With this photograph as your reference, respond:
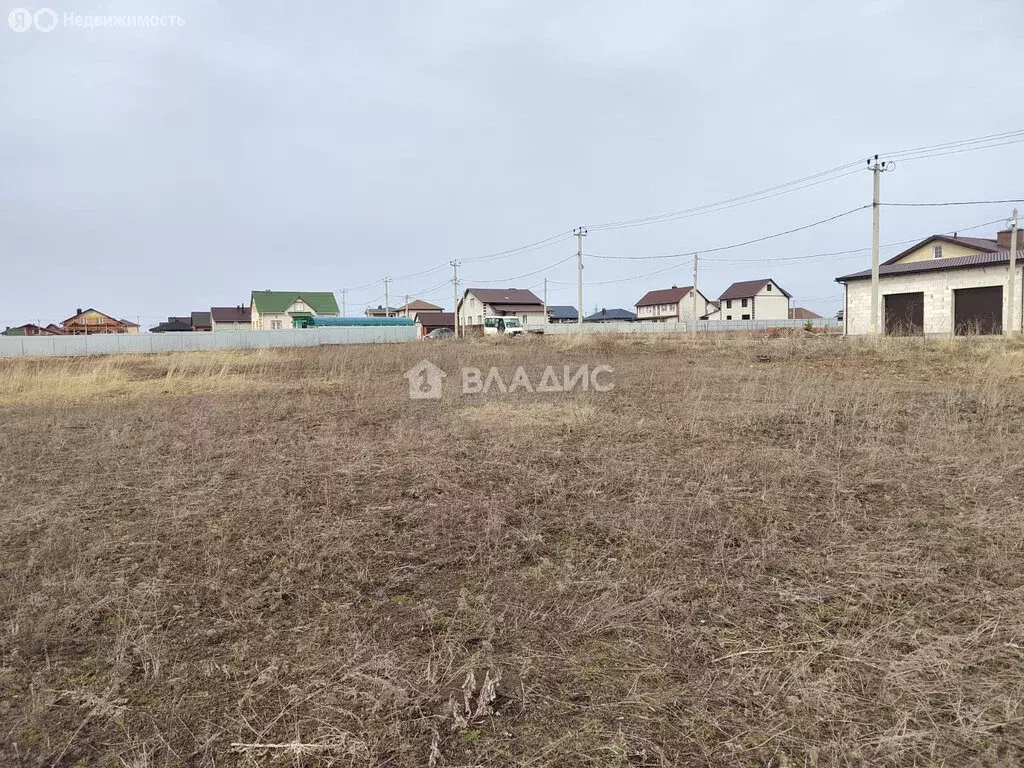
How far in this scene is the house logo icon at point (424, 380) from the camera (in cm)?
970

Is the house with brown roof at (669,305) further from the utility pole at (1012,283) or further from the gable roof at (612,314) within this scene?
the utility pole at (1012,283)

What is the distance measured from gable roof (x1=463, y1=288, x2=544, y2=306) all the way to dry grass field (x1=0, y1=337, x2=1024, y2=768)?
61.9 m

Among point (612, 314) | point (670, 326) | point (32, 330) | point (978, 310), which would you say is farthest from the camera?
point (612, 314)

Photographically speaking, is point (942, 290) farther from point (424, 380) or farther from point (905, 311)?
point (424, 380)

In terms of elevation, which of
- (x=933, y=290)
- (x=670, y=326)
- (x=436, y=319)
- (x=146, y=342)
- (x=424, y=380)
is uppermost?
(x=436, y=319)

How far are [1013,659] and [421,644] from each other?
2.12m

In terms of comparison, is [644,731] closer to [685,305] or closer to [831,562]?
[831,562]

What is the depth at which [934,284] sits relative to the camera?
76.9 feet

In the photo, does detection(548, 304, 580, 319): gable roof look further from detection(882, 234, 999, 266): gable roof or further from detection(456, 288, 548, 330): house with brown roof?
detection(882, 234, 999, 266): gable roof

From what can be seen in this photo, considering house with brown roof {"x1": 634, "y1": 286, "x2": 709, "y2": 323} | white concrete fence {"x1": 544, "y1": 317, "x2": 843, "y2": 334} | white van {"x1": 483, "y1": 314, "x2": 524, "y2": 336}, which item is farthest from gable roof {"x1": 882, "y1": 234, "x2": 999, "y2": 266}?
house with brown roof {"x1": 634, "y1": 286, "x2": 709, "y2": 323}

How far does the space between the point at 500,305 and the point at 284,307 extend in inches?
941

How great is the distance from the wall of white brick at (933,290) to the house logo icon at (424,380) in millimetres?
17453

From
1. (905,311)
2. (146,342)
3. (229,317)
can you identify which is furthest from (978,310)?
(229,317)

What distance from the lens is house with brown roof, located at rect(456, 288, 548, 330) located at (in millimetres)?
66312
